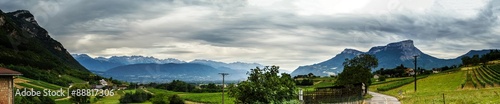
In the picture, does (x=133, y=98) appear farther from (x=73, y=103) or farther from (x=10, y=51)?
(x=10, y=51)

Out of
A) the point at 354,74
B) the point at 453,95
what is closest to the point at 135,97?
the point at 354,74

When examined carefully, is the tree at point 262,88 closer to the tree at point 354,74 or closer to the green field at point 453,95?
the green field at point 453,95

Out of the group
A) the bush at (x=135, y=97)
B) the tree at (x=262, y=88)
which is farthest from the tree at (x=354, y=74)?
the bush at (x=135, y=97)

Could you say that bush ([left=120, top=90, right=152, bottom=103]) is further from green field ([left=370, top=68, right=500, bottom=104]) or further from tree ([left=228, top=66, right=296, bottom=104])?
tree ([left=228, top=66, right=296, bottom=104])

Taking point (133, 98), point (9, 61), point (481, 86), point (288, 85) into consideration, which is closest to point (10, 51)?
point (9, 61)

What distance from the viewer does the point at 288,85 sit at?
874 inches

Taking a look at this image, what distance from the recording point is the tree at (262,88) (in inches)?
792

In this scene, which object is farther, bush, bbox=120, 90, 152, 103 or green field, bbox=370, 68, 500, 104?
bush, bbox=120, 90, 152, 103

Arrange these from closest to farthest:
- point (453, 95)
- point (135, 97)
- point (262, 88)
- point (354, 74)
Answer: point (262, 88) < point (453, 95) < point (354, 74) < point (135, 97)

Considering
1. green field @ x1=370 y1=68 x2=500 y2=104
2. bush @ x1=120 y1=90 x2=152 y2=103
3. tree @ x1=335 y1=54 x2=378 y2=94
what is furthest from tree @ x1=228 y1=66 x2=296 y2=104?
bush @ x1=120 y1=90 x2=152 y2=103

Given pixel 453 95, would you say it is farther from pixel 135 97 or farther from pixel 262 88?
pixel 135 97

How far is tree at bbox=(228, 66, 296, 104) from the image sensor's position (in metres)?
20.1

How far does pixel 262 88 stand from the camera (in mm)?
20078

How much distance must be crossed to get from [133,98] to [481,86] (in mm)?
85372
